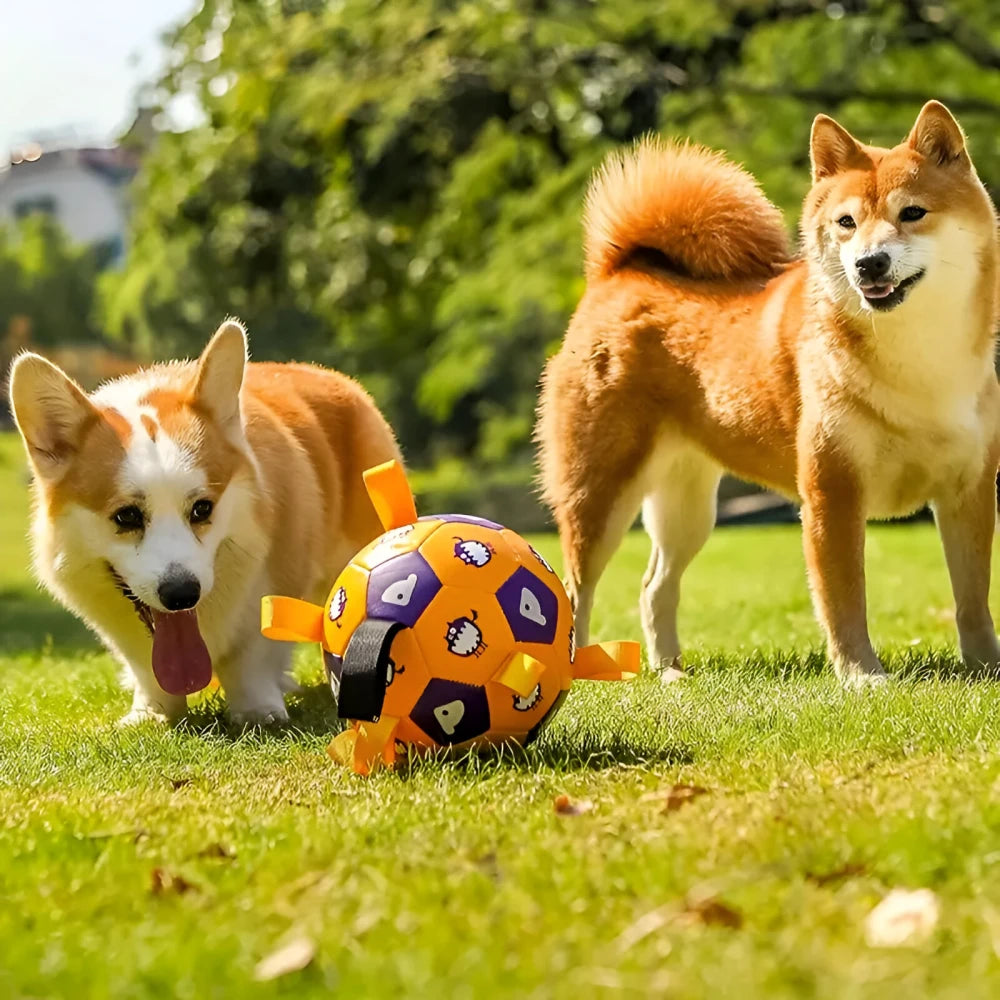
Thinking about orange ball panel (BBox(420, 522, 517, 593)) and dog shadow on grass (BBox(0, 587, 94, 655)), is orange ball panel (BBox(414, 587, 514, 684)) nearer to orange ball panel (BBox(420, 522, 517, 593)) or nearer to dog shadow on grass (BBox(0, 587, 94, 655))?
orange ball panel (BBox(420, 522, 517, 593))

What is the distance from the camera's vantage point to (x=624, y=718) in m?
4.07

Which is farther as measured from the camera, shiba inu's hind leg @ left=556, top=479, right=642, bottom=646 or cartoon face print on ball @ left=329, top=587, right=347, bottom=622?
shiba inu's hind leg @ left=556, top=479, right=642, bottom=646

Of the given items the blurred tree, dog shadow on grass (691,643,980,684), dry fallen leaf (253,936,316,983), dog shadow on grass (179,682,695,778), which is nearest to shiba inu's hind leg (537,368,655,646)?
dog shadow on grass (691,643,980,684)

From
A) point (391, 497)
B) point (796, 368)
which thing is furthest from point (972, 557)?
point (391, 497)

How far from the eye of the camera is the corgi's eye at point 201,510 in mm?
4152

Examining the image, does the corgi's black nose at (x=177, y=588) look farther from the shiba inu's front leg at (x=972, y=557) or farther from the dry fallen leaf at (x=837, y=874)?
the shiba inu's front leg at (x=972, y=557)

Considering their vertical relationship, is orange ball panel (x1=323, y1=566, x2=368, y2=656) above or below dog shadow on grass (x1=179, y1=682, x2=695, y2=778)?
above

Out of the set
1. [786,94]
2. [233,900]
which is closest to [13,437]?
[786,94]

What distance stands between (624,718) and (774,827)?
133 cm

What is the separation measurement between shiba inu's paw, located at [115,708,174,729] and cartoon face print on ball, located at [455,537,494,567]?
128cm

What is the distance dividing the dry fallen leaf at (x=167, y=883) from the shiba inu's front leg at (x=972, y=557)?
300 cm

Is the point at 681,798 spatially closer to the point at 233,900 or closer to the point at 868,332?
the point at 233,900

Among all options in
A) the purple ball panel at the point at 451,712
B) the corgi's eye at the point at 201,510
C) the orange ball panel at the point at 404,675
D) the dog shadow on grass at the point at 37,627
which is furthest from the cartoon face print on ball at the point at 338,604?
→ the dog shadow on grass at the point at 37,627

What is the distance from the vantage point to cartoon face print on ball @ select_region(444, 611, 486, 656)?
357 cm
